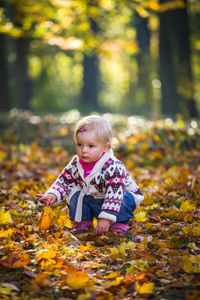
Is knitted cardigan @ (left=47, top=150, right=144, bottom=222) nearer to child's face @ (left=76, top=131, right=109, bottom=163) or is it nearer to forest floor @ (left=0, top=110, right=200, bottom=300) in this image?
child's face @ (left=76, top=131, right=109, bottom=163)

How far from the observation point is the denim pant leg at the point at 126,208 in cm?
310

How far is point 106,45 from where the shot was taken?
1011 cm

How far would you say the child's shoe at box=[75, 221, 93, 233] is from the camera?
3153 mm

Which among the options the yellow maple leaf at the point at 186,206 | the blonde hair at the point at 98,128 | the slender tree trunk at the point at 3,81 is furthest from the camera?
the slender tree trunk at the point at 3,81

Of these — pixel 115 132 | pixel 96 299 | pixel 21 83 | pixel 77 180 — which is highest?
pixel 21 83

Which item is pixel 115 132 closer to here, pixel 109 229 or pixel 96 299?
pixel 109 229

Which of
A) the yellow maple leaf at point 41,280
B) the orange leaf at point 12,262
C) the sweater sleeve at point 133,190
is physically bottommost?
the yellow maple leaf at point 41,280

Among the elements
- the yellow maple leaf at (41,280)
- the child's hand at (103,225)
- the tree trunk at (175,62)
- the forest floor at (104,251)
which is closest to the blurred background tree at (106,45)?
the tree trunk at (175,62)

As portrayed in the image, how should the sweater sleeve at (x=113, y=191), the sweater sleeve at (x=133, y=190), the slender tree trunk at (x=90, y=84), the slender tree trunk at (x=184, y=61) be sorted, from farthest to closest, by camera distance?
the slender tree trunk at (x=90, y=84) → the slender tree trunk at (x=184, y=61) → the sweater sleeve at (x=133, y=190) → the sweater sleeve at (x=113, y=191)

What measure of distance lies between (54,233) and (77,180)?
504 millimetres

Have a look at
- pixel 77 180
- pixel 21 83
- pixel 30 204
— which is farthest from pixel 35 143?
pixel 21 83

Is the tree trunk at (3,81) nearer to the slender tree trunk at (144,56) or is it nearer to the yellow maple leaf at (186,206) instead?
the slender tree trunk at (144,56)

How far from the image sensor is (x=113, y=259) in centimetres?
252

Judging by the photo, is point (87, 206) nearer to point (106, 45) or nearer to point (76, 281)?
point (76, 281)
